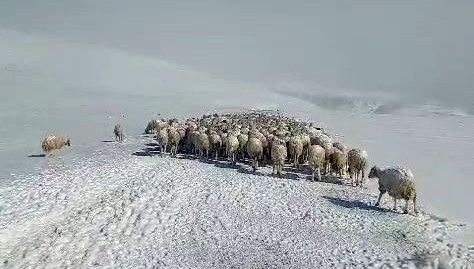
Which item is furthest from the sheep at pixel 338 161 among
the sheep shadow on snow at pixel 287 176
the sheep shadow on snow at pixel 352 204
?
the sheep shadow on snow at pixel 352 204

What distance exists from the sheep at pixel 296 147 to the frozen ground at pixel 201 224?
1420 mm

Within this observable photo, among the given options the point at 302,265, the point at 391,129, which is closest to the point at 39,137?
the point at 302,265

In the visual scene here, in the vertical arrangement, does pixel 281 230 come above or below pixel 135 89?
below

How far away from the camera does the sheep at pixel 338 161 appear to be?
65.4ft

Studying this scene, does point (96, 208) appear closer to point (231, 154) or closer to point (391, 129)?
point (231, 154)

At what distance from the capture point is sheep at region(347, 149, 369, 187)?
19.2 m

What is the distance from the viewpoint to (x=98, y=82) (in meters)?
61.3

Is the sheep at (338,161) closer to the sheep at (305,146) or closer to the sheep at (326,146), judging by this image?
the sheep at (326,146)

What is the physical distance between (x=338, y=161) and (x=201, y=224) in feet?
23.3

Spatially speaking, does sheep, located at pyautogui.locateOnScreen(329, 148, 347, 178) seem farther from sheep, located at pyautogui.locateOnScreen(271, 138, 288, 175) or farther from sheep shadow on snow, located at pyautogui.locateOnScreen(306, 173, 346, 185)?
sheep, located at pyautogui.locateOnScreen(271, 138, 288, 175)

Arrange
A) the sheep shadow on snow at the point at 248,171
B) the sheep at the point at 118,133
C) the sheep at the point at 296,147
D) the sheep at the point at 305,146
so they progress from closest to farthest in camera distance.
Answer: the sheep shadow on snow at the point at 248,171
the sheep at the point at 296,147
the sheep at the point at 305,146
the sheep at the point at 118,133

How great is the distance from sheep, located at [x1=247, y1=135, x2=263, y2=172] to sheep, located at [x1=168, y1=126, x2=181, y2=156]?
12.3ft

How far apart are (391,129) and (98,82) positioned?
36.3 m

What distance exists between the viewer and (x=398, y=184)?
1597 centimetres
